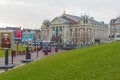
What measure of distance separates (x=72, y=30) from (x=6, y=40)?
86.1 m

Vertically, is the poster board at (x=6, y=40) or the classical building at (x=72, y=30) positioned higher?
the classical building at (x=72, y=30)

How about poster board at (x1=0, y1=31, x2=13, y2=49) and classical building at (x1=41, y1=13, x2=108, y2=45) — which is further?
classical building at (x1=41, y1=13, x2=108, y2=45)

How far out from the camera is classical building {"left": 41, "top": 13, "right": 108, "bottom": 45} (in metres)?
108

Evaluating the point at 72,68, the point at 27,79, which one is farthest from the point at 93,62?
the point at 27,79

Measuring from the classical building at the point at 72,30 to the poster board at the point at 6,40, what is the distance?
7725 cm

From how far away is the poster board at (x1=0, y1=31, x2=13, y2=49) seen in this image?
2820 cm

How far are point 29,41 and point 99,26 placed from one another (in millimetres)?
88800

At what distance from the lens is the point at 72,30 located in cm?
11381

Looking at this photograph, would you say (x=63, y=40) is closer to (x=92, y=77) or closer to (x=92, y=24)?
(x=92, y=24)

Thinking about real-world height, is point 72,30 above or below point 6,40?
above

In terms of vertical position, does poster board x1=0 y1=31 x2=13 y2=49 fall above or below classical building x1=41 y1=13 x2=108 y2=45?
below

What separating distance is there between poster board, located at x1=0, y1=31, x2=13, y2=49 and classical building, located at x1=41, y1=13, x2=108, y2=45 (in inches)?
3041

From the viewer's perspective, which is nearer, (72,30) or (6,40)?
(6,40)

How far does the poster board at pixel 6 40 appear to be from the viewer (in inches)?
1110
